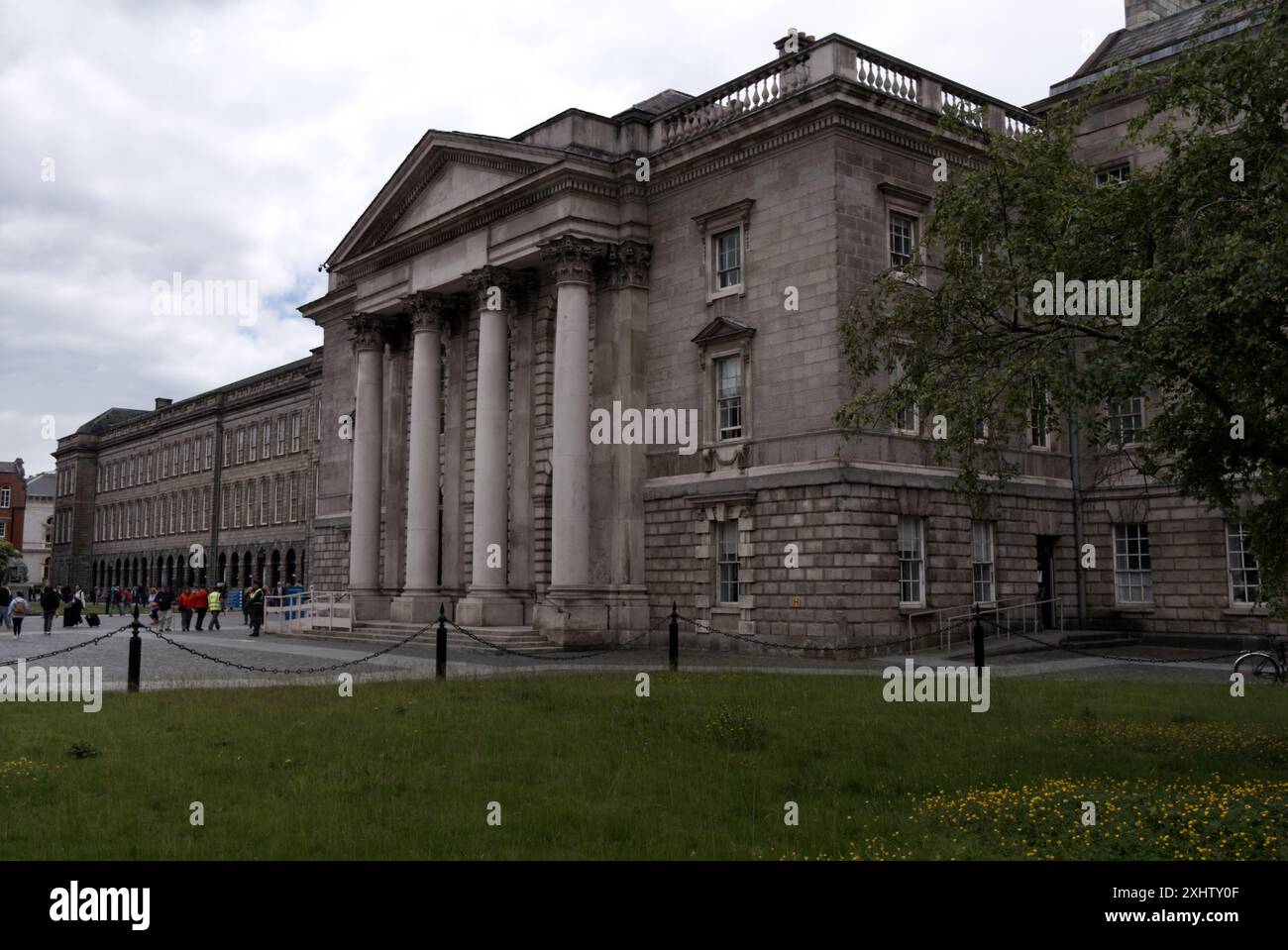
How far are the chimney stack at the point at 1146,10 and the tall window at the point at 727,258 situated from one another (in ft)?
60.7

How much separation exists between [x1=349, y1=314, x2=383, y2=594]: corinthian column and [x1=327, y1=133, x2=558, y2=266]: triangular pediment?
3.14 meters

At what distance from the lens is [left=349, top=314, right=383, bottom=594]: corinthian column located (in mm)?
40219

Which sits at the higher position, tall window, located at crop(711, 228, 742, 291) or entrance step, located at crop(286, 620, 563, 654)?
tall window, located at crop(711, 228, 742, 291)

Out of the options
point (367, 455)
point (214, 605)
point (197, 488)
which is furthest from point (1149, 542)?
point (197, 488)

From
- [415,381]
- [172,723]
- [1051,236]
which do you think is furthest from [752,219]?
[172,723]

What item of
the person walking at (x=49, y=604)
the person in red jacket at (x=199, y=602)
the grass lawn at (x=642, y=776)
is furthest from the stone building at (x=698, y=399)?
the grass lawn at (x=642, y=776)

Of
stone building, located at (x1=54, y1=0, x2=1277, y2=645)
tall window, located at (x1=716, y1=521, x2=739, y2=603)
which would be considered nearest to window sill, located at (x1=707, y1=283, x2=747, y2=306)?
stone building, located at (x1=54, y1=0, x2=1277, y2=645)

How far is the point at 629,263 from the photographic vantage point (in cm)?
3231

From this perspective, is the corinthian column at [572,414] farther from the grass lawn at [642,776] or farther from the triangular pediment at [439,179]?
the grass lawn at [642,776]

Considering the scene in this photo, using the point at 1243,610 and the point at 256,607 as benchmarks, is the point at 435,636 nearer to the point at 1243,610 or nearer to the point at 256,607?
the point at 256,607

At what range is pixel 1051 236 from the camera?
13977 millimetres

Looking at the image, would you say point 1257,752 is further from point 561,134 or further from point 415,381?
point 415,381

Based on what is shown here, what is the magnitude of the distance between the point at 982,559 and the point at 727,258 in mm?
10091

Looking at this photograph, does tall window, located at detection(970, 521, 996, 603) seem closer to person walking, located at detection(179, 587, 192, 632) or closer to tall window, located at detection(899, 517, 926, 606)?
tall window, located at detection(899, 517, 926, 606)
